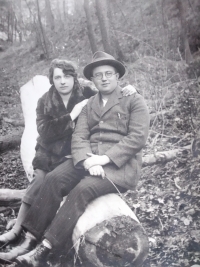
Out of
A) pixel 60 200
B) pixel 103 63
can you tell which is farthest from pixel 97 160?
pixel 103 63

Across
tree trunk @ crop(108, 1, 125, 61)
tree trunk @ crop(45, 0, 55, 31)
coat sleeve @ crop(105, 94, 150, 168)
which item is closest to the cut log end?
coat sleeve @ crop(105, 94, 150, 168)

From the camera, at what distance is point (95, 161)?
2.35m

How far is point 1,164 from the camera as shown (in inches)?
127

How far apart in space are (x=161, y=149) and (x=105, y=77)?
1.52 m

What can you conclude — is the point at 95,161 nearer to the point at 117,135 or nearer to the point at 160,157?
the point at 117,135

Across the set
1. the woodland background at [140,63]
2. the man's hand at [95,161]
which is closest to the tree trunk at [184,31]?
the woodland background at [140,63]

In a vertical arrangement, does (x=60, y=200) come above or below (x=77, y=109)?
below

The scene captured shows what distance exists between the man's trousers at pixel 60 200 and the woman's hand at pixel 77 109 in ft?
1.32

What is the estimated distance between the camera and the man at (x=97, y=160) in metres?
2.20

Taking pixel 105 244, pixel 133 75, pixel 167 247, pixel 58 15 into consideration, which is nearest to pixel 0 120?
pixel 58 15

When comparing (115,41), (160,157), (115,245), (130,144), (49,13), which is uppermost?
(49,13)

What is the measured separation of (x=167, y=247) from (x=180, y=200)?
0.52 metres

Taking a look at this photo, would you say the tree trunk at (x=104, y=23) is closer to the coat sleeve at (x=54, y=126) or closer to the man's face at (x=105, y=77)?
the man's face at (x=105, y=77)

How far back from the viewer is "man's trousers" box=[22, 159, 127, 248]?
2.17 metres
